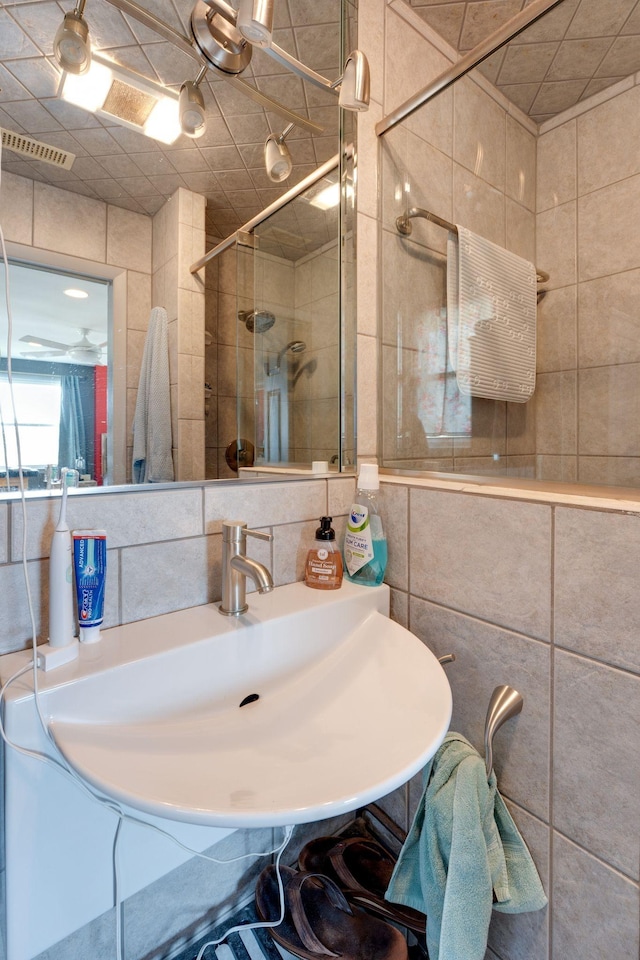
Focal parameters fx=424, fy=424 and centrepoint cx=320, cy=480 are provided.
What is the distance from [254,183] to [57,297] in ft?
1.56

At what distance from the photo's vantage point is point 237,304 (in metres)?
0.85

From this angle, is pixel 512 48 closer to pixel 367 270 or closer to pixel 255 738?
pixel 367 270

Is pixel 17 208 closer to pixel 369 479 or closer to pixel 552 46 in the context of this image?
pixel 369 479

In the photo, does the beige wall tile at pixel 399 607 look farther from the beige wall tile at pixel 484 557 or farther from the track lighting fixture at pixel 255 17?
the track lighting fixture at pixel 255 17

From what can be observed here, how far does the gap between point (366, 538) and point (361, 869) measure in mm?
708

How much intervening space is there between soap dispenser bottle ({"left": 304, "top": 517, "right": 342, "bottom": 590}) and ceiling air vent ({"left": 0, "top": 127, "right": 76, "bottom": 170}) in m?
0.72

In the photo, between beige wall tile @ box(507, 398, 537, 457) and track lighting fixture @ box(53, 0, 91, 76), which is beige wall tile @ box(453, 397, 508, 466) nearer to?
beige wall tile @ box(507, 398, 537, 457)

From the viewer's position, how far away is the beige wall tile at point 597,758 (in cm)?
58

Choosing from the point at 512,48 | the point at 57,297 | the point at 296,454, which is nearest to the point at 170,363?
the point at 57,297

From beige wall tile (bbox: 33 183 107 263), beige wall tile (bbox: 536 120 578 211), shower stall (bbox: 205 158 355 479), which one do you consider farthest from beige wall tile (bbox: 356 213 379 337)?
beige wall tile (bbox: 536 120 578 211)

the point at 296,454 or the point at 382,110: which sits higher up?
the point at 382,110

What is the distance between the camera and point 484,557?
0.76m

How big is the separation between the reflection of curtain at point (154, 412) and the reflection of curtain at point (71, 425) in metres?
0.08

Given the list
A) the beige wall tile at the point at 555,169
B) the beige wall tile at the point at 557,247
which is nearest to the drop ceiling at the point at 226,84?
the beige wall tile at the point at 555,169
